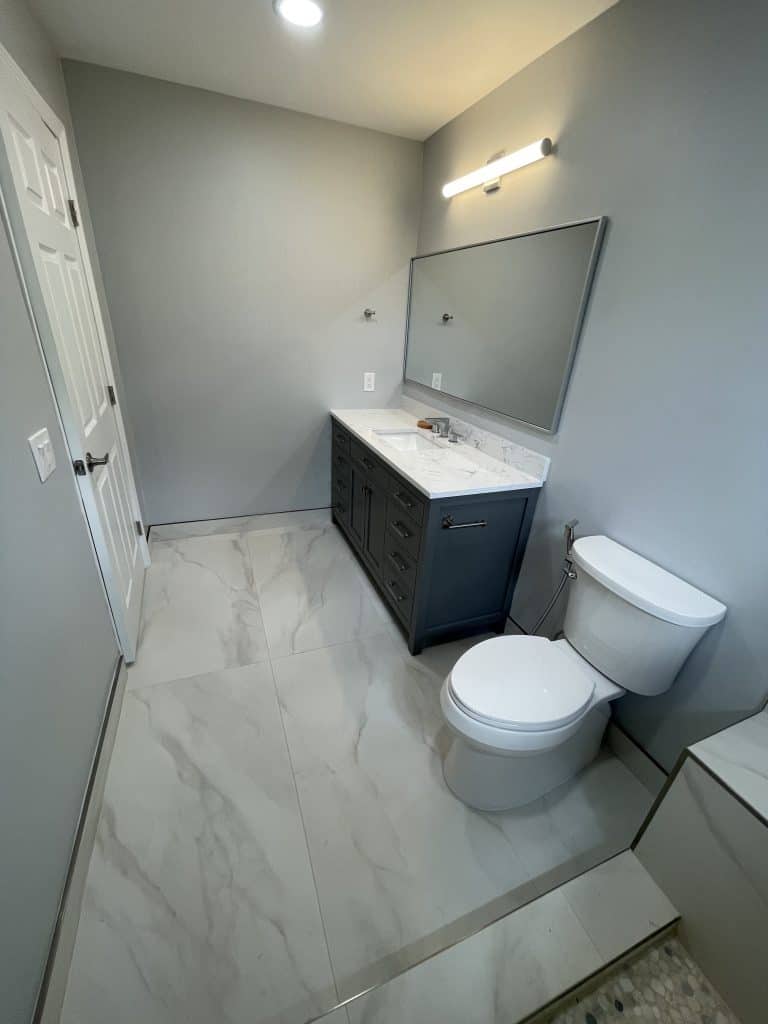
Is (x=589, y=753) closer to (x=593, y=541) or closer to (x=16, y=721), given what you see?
(x=593, y=541)

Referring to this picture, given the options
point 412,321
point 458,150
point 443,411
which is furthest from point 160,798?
point 458,150

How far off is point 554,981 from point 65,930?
1.18 meters

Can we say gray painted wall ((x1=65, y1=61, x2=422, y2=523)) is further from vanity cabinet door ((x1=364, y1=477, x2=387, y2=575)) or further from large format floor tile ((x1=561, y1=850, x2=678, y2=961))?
large format floor tile ((x1=561, y1=850, x2=678, y2=961))

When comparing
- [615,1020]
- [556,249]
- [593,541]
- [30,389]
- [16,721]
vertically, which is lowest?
[615,1020]

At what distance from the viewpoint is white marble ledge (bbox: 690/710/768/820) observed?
924 millimetres

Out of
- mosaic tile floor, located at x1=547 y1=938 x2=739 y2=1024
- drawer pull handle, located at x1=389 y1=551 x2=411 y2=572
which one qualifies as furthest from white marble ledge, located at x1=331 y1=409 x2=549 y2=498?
mosaic tile floor, located at x1=547 y1=938 x2=739 y2=1024

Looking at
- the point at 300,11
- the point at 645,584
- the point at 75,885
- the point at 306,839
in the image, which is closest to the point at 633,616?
the point at 645,584

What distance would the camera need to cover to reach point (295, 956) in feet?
3.41

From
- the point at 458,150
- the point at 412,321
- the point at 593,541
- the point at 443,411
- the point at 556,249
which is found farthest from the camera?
the point at 412,321

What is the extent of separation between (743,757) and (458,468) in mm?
1288

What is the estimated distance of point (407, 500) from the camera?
179 cm

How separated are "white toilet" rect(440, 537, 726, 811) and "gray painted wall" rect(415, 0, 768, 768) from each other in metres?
0.12

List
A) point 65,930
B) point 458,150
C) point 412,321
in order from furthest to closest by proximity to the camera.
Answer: point 412,321 → point 458,150 → point 65,930

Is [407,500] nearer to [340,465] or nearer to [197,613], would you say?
[340,465]
